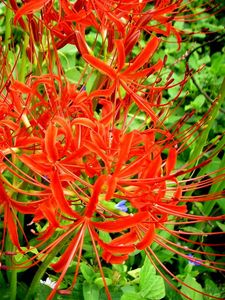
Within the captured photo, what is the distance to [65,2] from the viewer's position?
3.65ft

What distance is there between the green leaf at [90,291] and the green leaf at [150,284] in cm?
10

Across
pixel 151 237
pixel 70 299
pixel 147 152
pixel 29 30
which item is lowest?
pixel 70 299

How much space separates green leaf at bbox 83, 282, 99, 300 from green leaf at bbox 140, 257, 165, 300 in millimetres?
100

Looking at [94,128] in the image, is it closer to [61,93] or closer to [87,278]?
[61,93]

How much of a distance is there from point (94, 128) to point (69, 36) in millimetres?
236

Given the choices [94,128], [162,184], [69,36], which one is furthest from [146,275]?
[69,36]

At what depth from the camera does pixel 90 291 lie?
1.21 metres

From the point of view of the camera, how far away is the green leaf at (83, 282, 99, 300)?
120 cm

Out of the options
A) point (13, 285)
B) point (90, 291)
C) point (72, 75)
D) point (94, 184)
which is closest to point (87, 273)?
point (90, 291)

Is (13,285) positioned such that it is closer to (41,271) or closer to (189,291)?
(41,271)

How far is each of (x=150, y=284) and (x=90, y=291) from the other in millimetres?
132

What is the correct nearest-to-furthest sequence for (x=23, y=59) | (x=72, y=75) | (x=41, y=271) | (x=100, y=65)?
(x=100, y=65), (x=41, y=271), (x=23, y=59), (x=72, y=75)

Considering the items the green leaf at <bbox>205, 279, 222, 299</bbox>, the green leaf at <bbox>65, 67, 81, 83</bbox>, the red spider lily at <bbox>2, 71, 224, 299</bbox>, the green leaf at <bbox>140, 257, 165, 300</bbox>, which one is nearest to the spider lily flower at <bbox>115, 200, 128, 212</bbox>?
the green leaf at <bbox>140, 257, 165, 300</bbox>

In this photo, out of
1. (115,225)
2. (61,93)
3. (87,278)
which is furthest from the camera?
(87,278)
